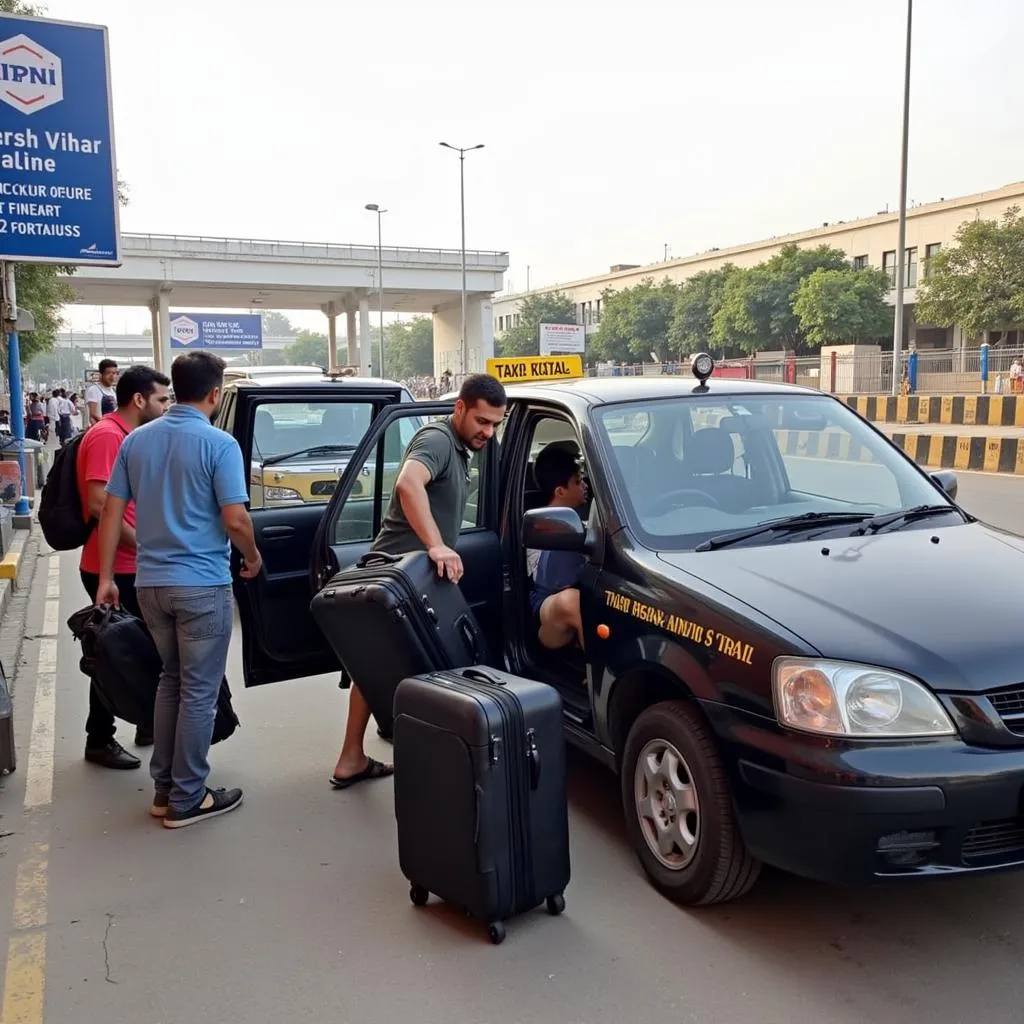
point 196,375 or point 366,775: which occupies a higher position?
point 196,375

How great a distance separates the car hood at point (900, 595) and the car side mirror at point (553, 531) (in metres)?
0.35

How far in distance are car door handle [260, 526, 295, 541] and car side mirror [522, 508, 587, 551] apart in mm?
1893

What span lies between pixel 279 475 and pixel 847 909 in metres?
5.70

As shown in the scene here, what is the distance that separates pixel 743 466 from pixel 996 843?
5.88 feet

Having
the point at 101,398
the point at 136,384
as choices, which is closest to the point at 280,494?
the point at 136,384

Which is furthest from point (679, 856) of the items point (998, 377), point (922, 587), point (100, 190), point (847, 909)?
point (998, 377)

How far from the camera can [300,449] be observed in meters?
8.64

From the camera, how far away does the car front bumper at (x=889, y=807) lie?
271 centimetres

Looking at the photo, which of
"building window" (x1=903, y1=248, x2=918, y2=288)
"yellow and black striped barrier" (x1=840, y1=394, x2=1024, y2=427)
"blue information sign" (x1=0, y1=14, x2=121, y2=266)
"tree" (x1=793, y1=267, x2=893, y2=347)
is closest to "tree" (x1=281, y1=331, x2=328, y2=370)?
"building window" (x1=903, y1=248, x2=918, y2=288)

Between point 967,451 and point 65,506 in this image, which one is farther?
point 967,451

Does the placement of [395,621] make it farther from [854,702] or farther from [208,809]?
[854,702]

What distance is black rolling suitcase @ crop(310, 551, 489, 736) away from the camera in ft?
11.7

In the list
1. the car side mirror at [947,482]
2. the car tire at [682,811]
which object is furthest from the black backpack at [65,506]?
the car side mirror at [947,482]

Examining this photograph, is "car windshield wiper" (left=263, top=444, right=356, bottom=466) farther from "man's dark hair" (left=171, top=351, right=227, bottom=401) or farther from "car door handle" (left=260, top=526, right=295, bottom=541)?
"man's dark hair" (left=171, top=351, right=227, bottom=401)
